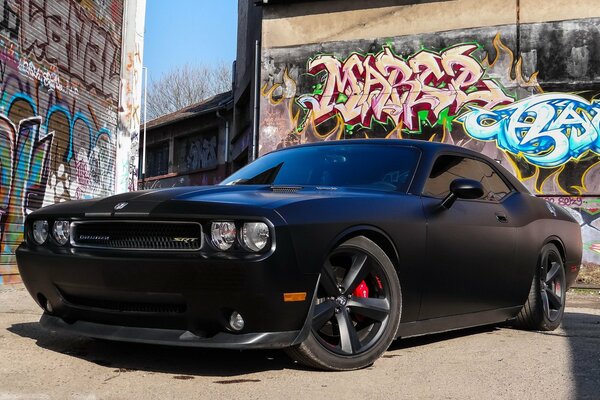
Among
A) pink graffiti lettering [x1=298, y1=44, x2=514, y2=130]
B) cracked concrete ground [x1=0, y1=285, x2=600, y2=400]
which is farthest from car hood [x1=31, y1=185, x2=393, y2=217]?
pink graffiti lettering [x1=298, y1=44, x2=514, y2=130]

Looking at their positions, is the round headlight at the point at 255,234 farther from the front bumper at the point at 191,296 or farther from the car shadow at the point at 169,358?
the car shadow at the point at 169,358

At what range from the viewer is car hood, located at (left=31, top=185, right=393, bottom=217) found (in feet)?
10.5

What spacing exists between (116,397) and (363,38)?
13826 mm

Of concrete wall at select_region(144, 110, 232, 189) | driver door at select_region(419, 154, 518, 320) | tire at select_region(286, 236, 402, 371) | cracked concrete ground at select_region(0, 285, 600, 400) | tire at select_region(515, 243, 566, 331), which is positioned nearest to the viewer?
cracked concrete ground at select_region(0, 285, 600, 400)

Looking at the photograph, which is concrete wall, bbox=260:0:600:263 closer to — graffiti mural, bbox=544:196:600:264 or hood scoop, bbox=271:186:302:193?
graffiti mural, bbox=544:196:600:264

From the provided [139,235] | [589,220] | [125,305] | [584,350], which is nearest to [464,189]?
[584,350]

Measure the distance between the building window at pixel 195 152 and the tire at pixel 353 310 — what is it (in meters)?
24.4

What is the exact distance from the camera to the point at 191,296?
311 cm

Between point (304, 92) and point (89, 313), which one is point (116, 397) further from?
point (304, 92)

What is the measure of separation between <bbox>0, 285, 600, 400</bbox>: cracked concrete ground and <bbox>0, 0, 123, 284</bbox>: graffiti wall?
5596 mm

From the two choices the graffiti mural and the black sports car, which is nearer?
the black sports car

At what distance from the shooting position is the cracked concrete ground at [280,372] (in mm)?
3039

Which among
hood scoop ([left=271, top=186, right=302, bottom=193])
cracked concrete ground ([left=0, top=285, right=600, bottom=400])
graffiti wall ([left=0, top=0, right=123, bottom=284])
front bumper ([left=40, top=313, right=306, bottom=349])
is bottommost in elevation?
cracked concrete ground ([left=0, top=285, right=600, bottom=400])

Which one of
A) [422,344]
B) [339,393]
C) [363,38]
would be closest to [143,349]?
[339,393]
